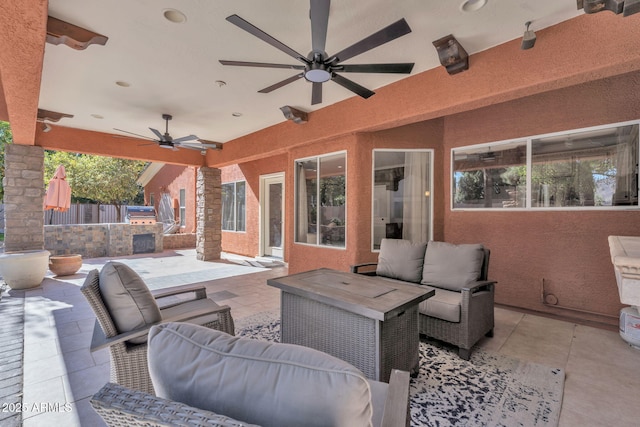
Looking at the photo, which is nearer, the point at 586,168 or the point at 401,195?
the point at 586,168

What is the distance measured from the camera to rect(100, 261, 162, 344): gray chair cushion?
181 cm

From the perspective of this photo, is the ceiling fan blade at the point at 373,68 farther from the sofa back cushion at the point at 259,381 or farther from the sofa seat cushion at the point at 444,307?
the sofa back cushion at the point at 259,381

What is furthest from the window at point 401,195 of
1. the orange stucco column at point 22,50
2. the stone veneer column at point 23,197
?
the stone veneer column at point 23,197

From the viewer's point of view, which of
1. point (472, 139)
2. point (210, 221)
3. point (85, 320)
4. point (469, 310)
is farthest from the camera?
point (210, 221)

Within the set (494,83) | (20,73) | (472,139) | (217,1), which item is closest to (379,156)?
(472,139)

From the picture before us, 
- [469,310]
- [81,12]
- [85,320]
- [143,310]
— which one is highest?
[81,12]

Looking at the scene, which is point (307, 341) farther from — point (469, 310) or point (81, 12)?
point (81, 12)

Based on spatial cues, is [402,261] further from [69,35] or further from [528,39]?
[69,35]

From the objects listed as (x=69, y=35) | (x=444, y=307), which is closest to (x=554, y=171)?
(x=444, y=307)

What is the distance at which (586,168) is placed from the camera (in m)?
3.50

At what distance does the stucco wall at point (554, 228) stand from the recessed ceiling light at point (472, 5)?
2015 millimetres

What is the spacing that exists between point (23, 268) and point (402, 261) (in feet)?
18.8

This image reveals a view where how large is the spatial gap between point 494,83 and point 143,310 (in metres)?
3.62

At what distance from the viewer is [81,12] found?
8.13 feet
